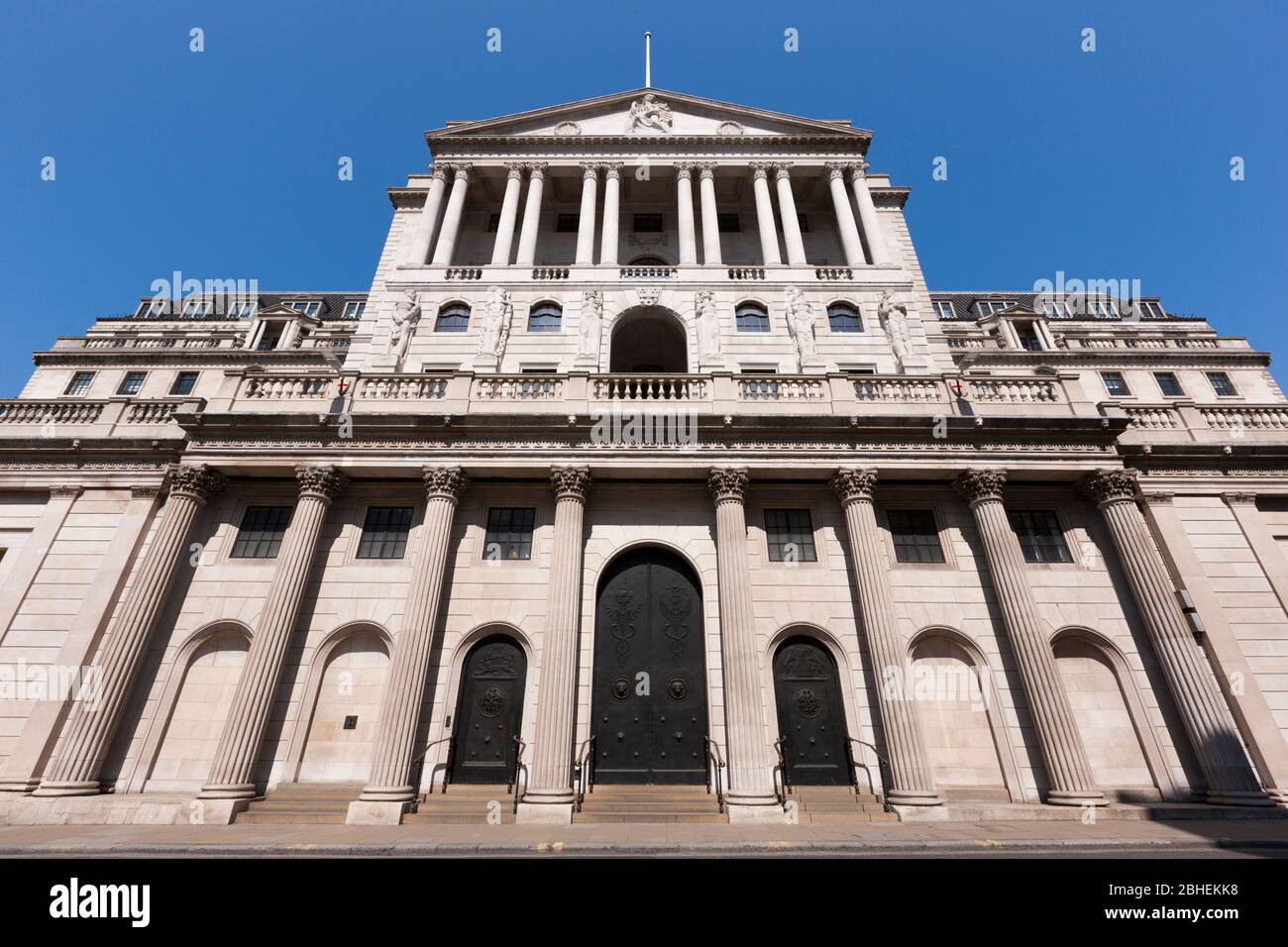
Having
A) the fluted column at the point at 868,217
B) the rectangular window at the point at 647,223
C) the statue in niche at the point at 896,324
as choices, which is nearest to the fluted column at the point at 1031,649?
the statue in niche at the point at 896,324

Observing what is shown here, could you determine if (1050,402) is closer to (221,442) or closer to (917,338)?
Answer: (917,338)

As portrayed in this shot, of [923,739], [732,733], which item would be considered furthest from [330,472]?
[923,739]

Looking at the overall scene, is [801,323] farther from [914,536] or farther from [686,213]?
[914,536]

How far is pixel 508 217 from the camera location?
2358 cm

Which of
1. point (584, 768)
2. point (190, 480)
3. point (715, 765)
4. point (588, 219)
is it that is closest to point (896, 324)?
point (588, 219)

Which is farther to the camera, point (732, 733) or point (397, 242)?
point (397, 242)

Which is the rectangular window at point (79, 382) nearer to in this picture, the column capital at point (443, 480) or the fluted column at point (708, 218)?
the column capital at point (443, 480)

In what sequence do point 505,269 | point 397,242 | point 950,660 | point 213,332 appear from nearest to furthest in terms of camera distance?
1. point 950,660
2. point 505,269
3. point 397,242
4. point 213,332

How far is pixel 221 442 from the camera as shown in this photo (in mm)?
15562

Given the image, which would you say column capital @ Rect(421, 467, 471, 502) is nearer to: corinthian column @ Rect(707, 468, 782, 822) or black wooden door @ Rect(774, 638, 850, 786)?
corinthian column @ Rect(707, 468, 782, 822)

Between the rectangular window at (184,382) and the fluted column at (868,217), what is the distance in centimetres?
4546

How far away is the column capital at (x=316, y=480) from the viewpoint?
49.2 ft
